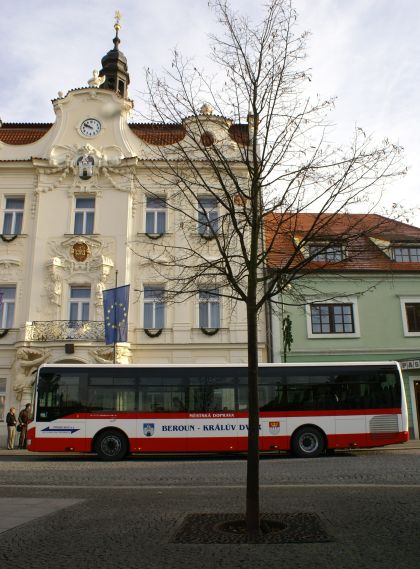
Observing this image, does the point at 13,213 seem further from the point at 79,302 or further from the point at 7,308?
the point at 79,302

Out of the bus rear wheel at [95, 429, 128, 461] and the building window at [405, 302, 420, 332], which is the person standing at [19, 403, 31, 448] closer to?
the bus rear wheel at [95, 429, 128, 461]

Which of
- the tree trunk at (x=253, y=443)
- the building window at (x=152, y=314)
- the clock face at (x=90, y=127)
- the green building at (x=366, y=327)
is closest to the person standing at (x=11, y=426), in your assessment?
the building window at (x=152, y=314)

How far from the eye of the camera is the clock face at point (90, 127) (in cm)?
2700

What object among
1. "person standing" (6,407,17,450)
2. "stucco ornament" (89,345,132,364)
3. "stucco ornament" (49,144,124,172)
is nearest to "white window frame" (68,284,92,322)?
"stucco ornament" (89,345,132,364)

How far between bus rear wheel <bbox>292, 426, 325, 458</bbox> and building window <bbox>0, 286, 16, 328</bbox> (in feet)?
46.4

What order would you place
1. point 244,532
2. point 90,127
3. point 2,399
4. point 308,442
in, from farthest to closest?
point 90,127
point 2,399
point 308,442
point 244,532

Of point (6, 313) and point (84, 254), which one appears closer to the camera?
point (6, 313)

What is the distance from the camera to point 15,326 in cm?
2425

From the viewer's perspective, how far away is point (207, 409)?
17156 mm

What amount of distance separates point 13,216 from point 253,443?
72.6ft

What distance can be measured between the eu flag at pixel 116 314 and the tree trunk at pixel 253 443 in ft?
48.9

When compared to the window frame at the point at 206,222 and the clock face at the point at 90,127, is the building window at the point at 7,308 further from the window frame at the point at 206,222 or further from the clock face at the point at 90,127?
the window frame at the point at 206,222

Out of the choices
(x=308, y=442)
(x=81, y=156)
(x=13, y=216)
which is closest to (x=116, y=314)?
(x=13, y=216)

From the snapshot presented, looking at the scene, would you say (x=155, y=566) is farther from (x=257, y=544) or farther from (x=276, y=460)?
(x=276, y=460)
